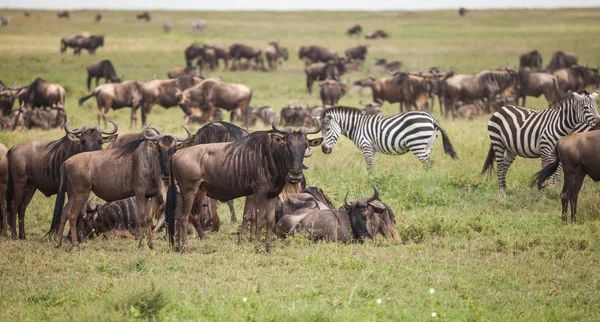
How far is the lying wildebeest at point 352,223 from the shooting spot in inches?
376

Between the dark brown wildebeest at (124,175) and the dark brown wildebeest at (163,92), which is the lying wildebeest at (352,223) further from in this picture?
the dark brown wildebeest at (163,92)

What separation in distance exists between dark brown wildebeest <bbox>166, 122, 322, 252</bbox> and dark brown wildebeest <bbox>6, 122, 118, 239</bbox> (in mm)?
1739

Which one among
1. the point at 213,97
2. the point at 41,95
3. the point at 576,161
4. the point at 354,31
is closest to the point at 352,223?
the point at 576,161

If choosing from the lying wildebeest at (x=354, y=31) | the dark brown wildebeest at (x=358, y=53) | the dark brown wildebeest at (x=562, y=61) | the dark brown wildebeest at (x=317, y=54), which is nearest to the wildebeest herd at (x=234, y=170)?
the dark brown wildebeest at (x=562, y=61)

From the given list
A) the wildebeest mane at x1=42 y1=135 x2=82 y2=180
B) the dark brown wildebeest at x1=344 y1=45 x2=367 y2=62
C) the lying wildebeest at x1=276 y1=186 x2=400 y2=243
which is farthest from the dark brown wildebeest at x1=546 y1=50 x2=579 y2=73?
the wildebeest mane at x1=42 y1=135 x2=82 y2=180

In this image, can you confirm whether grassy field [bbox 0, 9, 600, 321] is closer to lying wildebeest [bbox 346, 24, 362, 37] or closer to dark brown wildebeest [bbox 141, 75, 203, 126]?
dark brown wildebeest [bbox 141, 75, 203, 126]

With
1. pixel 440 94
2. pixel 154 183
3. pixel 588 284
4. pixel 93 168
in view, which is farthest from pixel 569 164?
pixel 440 94

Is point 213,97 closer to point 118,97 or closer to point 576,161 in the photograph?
point 118,97

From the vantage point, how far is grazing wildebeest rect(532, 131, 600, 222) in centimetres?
1026

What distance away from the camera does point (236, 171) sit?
30.2 feet

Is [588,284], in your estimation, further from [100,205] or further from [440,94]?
[440,94]

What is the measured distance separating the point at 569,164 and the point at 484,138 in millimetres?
6501

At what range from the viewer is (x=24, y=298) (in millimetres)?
7184

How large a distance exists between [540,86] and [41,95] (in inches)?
598
